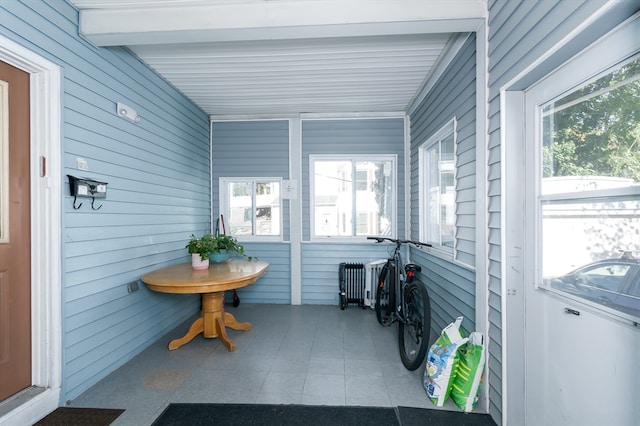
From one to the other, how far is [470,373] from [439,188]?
181cm

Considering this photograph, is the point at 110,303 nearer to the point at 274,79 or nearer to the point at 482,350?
the point at 274,79

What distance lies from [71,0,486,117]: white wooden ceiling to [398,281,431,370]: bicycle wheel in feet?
6.85

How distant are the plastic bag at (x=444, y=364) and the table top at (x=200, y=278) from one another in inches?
65.5

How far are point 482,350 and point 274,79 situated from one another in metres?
3.11

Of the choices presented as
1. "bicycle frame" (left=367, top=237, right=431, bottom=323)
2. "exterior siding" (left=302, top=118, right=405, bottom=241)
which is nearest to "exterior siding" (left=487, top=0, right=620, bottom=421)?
"bicycle frame" (left=367, top=237, right=431, bottom=323)

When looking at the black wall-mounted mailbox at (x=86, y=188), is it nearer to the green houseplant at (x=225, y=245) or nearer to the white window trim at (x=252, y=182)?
the green houseplant at (x=225, y=245)

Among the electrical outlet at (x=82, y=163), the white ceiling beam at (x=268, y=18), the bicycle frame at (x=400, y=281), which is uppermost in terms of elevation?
the white ceiling beam at (x=268, y=18)

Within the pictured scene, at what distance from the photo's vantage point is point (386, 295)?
11.3ft

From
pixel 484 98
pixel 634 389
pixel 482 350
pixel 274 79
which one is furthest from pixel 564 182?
pixel 274 79

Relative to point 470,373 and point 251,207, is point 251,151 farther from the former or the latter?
point 470,373

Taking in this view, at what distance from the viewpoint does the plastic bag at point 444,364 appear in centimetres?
190

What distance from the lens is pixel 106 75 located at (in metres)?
2.35

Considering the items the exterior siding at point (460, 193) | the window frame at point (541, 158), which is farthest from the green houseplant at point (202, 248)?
the window frame at point (541, 158)

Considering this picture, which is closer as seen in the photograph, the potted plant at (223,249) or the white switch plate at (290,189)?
the potted plant at (223,249)
